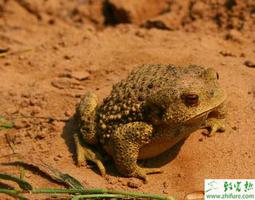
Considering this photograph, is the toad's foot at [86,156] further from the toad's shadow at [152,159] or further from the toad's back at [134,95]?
the toad's back at [134,95]

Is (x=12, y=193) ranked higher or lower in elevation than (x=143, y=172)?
lower

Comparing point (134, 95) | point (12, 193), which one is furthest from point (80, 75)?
point (12, 193)

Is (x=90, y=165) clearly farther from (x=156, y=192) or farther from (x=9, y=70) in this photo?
(x=9, y=70)

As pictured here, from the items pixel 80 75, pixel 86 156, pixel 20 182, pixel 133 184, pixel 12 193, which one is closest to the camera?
pixel 12 193

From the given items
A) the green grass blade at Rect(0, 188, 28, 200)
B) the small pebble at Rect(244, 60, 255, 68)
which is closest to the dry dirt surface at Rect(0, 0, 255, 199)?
the small pebble at Rect(244, 60, 255, 68)

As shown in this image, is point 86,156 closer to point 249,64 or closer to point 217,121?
point 217,121

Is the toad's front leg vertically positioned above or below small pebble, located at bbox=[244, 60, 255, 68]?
below

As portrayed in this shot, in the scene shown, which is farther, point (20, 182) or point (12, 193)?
point (20, 182)

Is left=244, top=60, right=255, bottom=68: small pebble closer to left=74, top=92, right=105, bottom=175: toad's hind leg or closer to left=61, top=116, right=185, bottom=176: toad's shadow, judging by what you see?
left=61, top=116, right=185, bottom=176: toad's shadow
